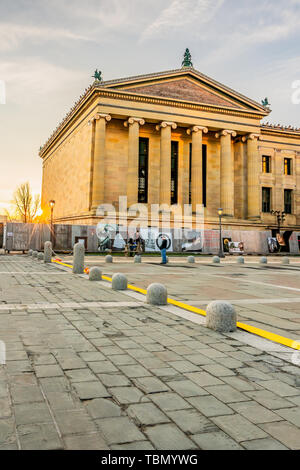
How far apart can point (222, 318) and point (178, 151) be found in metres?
41.6

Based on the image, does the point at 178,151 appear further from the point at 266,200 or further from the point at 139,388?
the point at 139,388

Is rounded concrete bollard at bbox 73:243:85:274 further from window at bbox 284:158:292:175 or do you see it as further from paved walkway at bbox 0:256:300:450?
window at bbox 284:158:292:175

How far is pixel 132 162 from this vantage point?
40000mm

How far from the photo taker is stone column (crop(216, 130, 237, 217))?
43875 millimetres

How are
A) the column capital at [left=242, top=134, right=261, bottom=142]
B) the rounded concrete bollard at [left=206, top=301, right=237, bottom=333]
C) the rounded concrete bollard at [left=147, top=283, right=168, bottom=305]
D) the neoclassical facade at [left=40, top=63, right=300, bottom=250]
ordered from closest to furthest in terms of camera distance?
1. the rounded concrete bollard at [left=206, top=301, right=237, bottom=333]
2. the rounded concrete bollard at [left=147, top=283, right=168, bottom=305]
3. the neoclassical facade at [left=40, top=63, right=300, bottom=250]
4. the column capital at [left=242, top=134, right=261, bottom=142]

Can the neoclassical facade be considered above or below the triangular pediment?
below

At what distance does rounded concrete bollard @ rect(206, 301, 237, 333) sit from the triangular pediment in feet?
122

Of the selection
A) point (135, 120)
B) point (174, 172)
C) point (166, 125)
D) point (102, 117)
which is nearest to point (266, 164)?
point (174, 172)

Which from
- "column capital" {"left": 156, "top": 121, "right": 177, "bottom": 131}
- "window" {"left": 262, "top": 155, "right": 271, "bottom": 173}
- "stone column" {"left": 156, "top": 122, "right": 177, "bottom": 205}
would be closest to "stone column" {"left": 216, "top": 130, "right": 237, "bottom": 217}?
"column capital" {"left": 156, "top": 121, "right": 177, "bottom": 131}

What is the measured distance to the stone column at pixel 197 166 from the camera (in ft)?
138

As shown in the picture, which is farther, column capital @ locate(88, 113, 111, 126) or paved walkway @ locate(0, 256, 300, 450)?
column capital @ locate(88, 113, 111, 126)

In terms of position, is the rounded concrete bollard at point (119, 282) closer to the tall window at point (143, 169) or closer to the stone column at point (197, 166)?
the stone column at point (197, 166)
